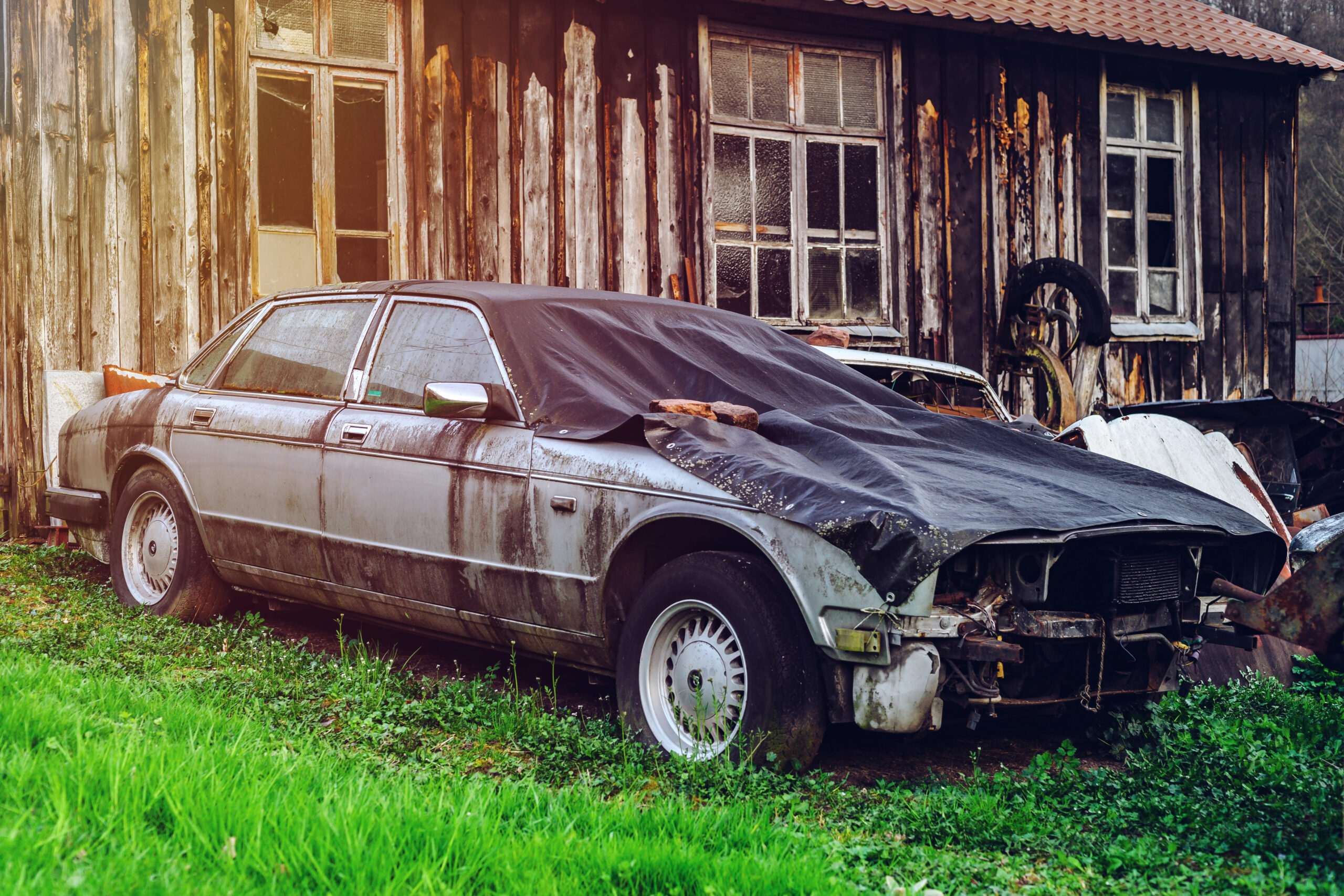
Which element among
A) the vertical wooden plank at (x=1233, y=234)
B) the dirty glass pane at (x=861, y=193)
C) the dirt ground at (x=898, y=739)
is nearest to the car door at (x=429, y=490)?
the dirt ground at (x=898, y=739)

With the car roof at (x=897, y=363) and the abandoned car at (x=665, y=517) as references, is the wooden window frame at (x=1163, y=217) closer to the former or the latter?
the car roof at (x=897, y=363)

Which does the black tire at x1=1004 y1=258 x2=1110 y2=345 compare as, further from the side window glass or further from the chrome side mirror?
the chrome side mirror

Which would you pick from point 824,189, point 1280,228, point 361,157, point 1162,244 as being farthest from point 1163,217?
point 361,157

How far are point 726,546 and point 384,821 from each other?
5.28 feet

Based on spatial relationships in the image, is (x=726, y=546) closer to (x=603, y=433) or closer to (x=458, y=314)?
(x=603, y=433)

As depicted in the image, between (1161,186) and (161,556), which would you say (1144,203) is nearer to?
(1161,186)

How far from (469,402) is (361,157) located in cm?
513

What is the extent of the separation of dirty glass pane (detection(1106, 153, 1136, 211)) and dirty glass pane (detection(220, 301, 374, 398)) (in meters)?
9.02

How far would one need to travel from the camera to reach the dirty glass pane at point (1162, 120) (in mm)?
12227

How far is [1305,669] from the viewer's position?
5203mm

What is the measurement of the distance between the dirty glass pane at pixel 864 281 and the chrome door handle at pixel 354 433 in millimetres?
Result: 6553

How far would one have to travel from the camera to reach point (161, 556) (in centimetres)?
594

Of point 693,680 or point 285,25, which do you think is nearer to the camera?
point 693,680

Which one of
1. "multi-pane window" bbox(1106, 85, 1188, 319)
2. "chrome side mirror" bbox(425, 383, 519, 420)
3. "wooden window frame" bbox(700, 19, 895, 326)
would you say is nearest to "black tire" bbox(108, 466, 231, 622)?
"chrome side mirror" bbox(425, 383, 519, 420)
